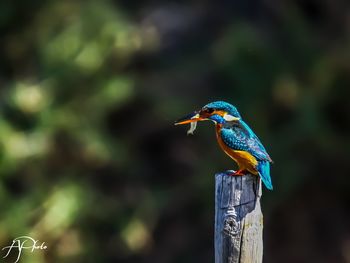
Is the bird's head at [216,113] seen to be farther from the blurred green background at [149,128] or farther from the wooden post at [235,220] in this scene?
the blurred green background at [149,128]

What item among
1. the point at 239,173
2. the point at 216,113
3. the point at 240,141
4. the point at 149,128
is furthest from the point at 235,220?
the point at 149,128

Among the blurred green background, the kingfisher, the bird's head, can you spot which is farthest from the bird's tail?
the blurred green background

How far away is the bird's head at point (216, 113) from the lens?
4.12 meters

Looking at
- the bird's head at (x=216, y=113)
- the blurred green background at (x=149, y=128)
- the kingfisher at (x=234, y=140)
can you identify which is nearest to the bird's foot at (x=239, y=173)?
the kingfisher at (x=234, y=140)

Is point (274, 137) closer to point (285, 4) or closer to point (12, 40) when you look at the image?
point (285, 4)

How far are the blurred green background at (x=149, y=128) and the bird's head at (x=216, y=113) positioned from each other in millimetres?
6004

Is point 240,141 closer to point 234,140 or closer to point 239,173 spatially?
point 234,140

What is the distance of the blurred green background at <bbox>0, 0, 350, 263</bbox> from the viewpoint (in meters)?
10.4

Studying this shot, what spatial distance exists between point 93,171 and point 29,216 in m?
1.81

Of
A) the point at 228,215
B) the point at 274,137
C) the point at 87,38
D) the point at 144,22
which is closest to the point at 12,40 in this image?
the point at 87,38

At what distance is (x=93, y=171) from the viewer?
37.7ft

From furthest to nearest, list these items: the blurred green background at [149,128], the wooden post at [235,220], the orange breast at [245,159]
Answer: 1. the blurred green background at [149,128]
2. the orange breast at [245,159]
3. the wooden post at [235,220]

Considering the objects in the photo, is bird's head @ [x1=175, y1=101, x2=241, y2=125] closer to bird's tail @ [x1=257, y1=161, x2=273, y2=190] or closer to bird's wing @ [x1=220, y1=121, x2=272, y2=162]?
bird's wing @ [x1=220, y1=121, x2=272, y2=162]

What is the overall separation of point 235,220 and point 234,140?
0.40 m
